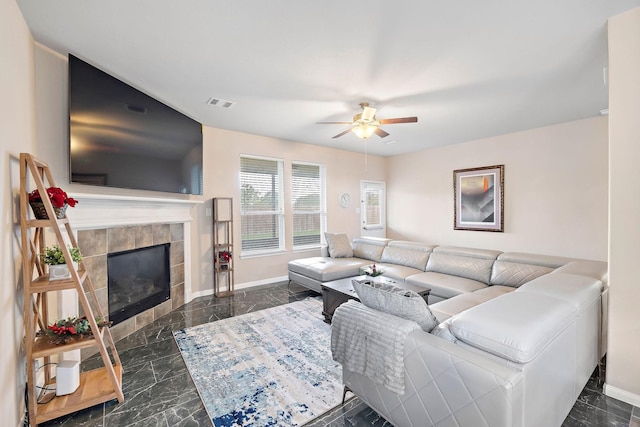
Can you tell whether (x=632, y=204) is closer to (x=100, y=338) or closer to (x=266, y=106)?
(x=266, y=106)

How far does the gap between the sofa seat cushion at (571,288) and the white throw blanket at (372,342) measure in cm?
101

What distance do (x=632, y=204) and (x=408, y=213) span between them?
4547mm

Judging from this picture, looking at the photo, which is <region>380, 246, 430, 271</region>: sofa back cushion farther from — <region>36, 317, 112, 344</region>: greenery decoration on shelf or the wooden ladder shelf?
<region>36, 317, 112, 344</region>: greenery decoration on shelf

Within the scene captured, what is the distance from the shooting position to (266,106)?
343 cm

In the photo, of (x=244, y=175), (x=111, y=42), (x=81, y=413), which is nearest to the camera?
(x=81, y=413)

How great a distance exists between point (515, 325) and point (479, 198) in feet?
14.2

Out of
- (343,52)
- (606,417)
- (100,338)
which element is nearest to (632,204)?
(606,417)

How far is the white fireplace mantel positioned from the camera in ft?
8.01

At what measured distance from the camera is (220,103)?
131 inches

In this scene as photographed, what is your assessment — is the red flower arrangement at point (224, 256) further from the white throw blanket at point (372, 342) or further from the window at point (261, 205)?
the white throw blanket at point (372, 342)

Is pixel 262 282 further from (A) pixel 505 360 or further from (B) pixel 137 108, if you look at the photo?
(A) pixel 505 360

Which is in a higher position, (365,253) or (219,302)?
(365,253)

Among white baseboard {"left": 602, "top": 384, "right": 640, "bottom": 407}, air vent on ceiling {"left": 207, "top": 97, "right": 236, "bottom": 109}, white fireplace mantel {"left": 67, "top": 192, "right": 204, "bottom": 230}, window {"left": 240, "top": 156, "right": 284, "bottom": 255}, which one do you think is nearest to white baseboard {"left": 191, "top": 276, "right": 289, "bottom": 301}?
window {"left": 240, "top": 156, "right": 284, "bottom": 255}

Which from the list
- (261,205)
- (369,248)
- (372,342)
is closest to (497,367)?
(372,342)
